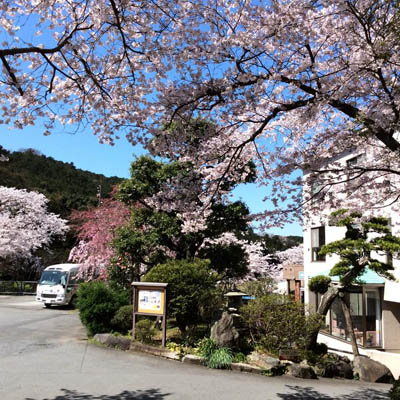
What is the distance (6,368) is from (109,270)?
6.66 meters

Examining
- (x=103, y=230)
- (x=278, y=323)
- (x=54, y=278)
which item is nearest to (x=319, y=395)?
(x=278, y=323)

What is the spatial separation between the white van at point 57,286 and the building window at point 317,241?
39.5ft

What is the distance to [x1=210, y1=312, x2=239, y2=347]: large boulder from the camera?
9.05 metres

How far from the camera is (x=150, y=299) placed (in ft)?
33.0

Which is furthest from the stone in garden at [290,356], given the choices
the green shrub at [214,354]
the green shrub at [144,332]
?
the green shrub at [144,332]

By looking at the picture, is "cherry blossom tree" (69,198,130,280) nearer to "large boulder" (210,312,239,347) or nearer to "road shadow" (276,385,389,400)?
→ "large boulder" (210,312,239,347)

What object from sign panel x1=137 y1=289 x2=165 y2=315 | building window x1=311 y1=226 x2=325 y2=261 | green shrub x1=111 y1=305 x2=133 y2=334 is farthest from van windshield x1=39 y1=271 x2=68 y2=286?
building window x1=311 y1=226 x2=325 y2=261

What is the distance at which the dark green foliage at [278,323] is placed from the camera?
9.43 metres

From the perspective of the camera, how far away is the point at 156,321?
38.1ft

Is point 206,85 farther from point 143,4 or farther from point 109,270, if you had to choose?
point 109,270

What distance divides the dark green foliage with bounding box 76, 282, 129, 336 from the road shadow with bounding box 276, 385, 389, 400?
572 cm

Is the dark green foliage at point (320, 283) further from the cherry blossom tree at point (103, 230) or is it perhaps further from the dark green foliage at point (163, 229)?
the cherry blossom tree at point (103, 230)

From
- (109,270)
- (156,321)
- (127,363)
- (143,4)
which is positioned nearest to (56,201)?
(109,270)

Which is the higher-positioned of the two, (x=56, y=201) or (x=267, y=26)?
(x=56, y=201)
